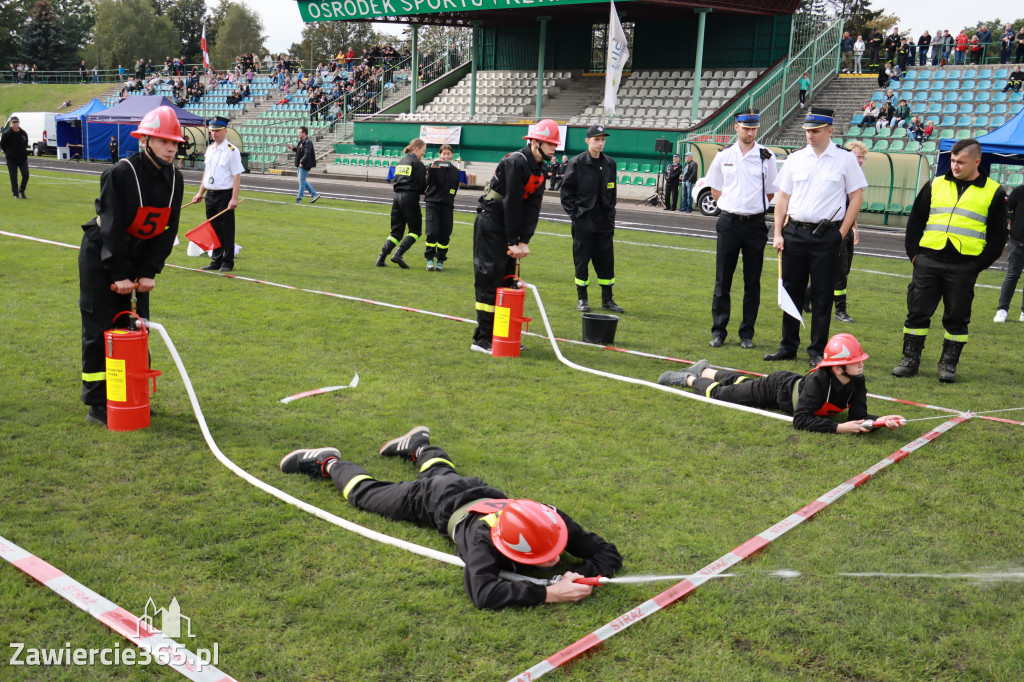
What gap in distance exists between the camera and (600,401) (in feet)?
22.3

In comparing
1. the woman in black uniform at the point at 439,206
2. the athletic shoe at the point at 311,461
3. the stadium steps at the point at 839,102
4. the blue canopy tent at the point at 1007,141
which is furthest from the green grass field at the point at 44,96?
the athletic shoe at the point at 311,461

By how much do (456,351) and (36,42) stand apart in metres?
95.3

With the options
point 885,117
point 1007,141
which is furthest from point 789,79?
point 1007,141

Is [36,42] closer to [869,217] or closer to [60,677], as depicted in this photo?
[869,217]

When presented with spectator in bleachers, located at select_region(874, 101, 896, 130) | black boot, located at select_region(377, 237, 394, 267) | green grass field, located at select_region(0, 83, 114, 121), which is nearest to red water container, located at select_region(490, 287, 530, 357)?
black boot, located at select_region(377, 237, 394, 267)

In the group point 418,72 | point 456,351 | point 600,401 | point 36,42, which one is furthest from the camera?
point 36,42

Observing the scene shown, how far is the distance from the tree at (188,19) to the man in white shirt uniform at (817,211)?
110494 millimetres

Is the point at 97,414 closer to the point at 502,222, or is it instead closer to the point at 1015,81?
the point at 502,222

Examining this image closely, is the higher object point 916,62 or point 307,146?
point 916,62

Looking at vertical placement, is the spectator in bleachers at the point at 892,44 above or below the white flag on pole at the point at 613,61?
above

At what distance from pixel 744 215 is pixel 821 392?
3.18 meters

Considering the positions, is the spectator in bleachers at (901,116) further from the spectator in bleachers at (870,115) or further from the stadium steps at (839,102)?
the stadium steps at (839,102)

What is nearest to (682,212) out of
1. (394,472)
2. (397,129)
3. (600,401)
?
(397,129)

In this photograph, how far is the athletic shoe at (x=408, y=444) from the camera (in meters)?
5.25
